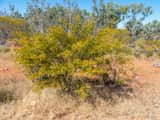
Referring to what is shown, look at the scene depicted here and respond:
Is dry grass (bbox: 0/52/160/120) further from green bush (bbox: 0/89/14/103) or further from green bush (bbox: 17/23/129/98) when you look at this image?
green bush (bbox: 17/23/129/98)

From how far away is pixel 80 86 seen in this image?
8461mm

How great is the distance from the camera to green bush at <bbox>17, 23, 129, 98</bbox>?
26.7ft

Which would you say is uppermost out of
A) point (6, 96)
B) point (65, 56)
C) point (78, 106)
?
point (65, 56)

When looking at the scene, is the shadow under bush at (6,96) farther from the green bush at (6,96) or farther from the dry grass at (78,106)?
the dry grass at (78,106)

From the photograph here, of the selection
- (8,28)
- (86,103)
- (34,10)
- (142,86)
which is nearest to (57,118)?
(86,103)

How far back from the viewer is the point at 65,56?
319 inches

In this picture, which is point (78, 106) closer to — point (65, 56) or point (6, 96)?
point (65, 56)

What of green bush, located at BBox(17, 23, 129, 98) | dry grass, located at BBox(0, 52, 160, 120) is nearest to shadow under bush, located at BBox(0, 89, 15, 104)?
dry grass, located at BBox(0, 52, 160, 120)

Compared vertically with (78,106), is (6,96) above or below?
above

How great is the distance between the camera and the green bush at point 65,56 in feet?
26.7

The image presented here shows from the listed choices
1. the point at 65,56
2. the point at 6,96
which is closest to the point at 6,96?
the point at 6,96

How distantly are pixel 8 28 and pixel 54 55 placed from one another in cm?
3483

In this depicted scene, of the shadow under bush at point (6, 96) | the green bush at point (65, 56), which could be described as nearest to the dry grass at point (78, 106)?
the shadow under bush at point (6, 96)

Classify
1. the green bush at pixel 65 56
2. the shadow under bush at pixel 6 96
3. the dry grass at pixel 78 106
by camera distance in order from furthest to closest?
the shadow under bush at pixel 6 96 → the green bush at pixel 65 56 → the dry grass at pixel 78 106
